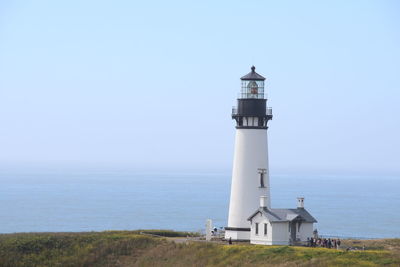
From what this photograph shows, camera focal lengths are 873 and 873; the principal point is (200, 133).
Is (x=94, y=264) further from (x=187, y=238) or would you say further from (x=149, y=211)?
(x=149, y=211)

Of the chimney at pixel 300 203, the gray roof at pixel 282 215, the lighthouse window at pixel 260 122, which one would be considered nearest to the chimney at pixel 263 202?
the gray roof at pixel 282 215

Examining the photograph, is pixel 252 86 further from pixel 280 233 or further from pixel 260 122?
pixel 280 233

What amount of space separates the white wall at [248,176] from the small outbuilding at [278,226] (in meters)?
1.32

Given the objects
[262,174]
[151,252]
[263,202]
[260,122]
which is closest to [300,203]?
[263,202]

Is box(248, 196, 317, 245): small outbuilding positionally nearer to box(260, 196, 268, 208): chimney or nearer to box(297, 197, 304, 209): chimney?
box(260, 196, 268, 208): chimney

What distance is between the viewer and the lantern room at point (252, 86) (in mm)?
48250

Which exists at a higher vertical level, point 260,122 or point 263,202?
point 260,122

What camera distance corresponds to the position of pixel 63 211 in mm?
110562

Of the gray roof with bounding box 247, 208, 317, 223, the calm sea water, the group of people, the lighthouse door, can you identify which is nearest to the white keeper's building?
the gray roof with bounding box 247, 208, 317, 223

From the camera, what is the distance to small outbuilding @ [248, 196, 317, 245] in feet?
147

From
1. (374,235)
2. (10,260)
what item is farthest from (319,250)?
(374,235)

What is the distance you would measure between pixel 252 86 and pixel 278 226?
823cm

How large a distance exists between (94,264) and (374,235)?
139 feet

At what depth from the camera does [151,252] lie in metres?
44.9
